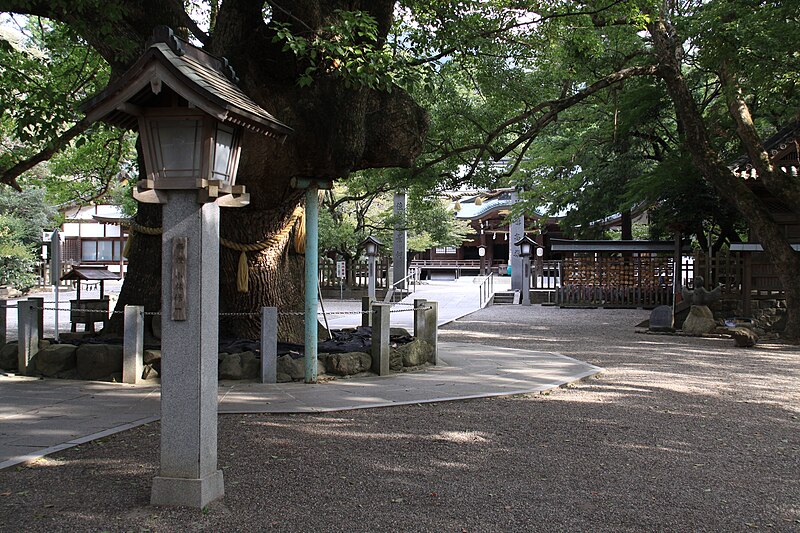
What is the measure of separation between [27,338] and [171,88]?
6.04 metres

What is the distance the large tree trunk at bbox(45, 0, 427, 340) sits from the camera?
8312mm

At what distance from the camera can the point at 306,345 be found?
27.6ft

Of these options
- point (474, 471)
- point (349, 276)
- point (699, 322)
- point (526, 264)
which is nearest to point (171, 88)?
point (474, 471)

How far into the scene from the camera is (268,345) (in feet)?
27.0

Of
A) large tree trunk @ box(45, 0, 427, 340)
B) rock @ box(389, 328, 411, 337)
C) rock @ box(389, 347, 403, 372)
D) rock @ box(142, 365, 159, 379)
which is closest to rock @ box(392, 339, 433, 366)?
rock @ box(389, 347, 403, 372)

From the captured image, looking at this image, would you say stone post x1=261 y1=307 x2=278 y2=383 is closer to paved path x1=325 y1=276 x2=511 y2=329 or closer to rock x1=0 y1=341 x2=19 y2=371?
rock x1=0 y1=341 x2=19 y2=371

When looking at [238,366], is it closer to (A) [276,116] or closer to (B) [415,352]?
(B) [415,352]

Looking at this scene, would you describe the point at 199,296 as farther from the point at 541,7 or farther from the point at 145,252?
the point at 541,7

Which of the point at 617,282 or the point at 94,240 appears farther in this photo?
the point at 94,240

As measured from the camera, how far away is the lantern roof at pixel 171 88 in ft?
13.6

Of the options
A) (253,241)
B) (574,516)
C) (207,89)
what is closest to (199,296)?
(207,89)

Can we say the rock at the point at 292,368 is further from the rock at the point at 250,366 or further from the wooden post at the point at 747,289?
the wooden post at the point at 747,289

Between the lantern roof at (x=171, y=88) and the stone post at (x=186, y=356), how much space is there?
586 mm

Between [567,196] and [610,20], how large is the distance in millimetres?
13204
